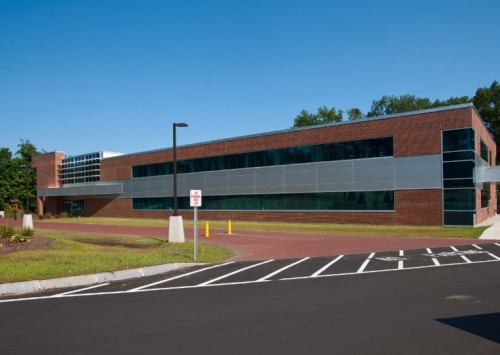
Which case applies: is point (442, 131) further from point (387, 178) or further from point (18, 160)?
point (18, 160)

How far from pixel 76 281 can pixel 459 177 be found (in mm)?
24987

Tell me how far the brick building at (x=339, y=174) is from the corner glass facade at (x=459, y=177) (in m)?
0.06

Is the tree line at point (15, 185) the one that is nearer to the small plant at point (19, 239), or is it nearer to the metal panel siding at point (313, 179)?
the metal panel siding at point (313, 179)

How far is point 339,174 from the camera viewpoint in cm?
3519

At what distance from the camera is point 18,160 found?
74.4 meters

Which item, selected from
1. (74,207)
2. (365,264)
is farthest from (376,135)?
(74,207)

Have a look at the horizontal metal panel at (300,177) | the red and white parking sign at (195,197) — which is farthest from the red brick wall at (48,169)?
the red and white parking sign at (195,197)

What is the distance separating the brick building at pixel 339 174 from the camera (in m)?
29.7

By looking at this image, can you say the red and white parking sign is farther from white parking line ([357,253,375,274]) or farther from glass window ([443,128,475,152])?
glass window ([443,128,475,152])

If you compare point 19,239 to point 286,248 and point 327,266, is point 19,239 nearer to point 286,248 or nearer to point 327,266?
point 286,248

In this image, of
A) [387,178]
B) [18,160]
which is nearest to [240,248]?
[387,178]

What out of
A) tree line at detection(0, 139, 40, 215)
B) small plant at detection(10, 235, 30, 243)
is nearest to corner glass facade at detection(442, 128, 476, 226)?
small plant at detection(10, 235, 30, 243)

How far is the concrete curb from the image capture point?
1043 cm

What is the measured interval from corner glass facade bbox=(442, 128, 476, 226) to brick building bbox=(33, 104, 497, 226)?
2.3 inches
